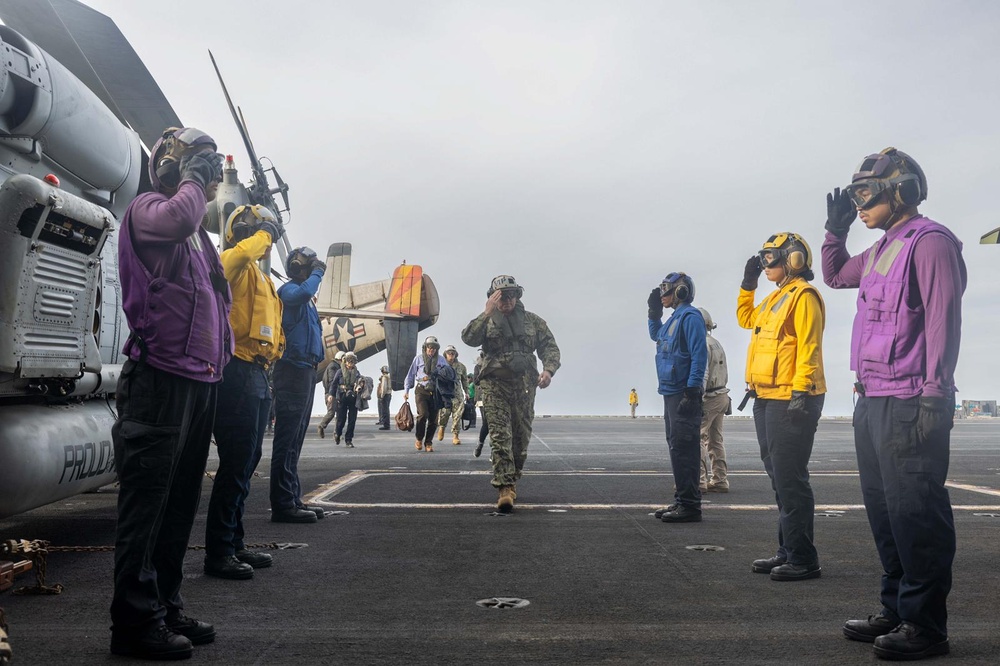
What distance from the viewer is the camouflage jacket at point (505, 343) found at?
704 centimetres

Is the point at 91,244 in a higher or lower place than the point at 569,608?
higher

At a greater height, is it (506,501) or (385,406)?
(385,406)

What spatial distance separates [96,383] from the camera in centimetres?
529

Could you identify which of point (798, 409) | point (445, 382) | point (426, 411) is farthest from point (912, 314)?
point (426, 411)

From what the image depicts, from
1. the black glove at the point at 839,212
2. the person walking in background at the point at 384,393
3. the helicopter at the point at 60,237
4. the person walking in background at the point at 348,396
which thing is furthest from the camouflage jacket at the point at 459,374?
the black glove at the point at 839,212

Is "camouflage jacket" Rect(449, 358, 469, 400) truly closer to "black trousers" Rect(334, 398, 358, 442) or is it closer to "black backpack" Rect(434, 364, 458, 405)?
"black backpack" Rect(434, 364, 458, 405)

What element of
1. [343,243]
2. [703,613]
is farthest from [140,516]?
[343,243]

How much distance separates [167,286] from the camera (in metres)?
3.12

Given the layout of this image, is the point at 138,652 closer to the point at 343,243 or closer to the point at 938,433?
the point at 938,433

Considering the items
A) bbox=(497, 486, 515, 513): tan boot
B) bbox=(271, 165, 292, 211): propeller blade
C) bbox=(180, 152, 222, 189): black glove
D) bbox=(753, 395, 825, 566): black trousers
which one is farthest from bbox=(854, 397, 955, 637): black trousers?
bbox=(271, 165, 292, 211): propeller blade

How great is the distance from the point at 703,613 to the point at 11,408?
3.99 m

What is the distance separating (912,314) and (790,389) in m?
1.28

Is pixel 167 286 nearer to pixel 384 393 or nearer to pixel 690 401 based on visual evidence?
pixel 690 401

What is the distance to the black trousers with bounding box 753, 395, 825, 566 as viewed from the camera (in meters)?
4.29
